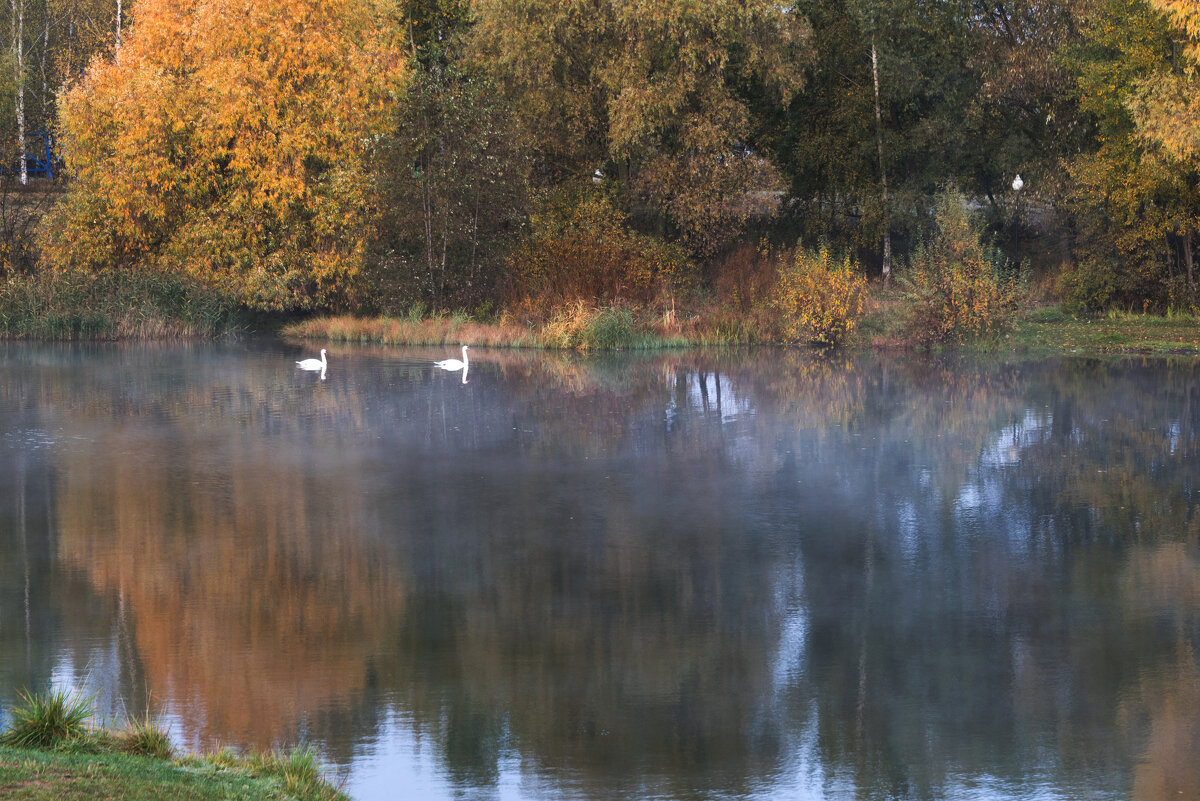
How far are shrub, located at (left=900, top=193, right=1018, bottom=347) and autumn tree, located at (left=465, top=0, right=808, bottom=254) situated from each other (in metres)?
9.73

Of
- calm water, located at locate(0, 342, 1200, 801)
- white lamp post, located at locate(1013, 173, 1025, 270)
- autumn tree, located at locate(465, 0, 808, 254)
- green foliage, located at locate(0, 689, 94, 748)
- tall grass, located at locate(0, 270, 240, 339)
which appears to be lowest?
calm water, located at locate(0, 342, 1200, 801)

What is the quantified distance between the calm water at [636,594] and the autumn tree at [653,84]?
18.9 meters

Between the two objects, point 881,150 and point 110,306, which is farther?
point 881,150

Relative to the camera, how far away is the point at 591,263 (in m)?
32.4

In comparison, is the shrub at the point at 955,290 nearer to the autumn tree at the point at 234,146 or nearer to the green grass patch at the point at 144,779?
the autumn tree at the point at 234,146

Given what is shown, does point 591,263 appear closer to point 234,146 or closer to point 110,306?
point 234,146

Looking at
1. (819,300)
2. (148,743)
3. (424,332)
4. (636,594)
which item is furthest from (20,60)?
(148,743)

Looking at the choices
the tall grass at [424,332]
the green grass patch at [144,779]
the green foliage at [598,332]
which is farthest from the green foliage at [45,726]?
the tall grass at [424,332]

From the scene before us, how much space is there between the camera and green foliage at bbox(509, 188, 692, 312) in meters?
32.5

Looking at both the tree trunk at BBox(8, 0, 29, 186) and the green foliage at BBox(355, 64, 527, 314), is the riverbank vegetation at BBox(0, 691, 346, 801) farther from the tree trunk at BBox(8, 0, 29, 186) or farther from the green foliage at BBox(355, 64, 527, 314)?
the tree trunk at BBox(8, 0, 29, 186)

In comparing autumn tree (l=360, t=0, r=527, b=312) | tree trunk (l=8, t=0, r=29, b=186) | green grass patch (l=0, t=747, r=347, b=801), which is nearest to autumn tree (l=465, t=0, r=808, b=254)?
autumn tree (l=360, t=0, r=527, b=312)

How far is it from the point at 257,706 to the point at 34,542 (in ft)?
16.6

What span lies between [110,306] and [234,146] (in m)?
5.82

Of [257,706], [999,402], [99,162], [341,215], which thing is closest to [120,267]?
[99,162]
